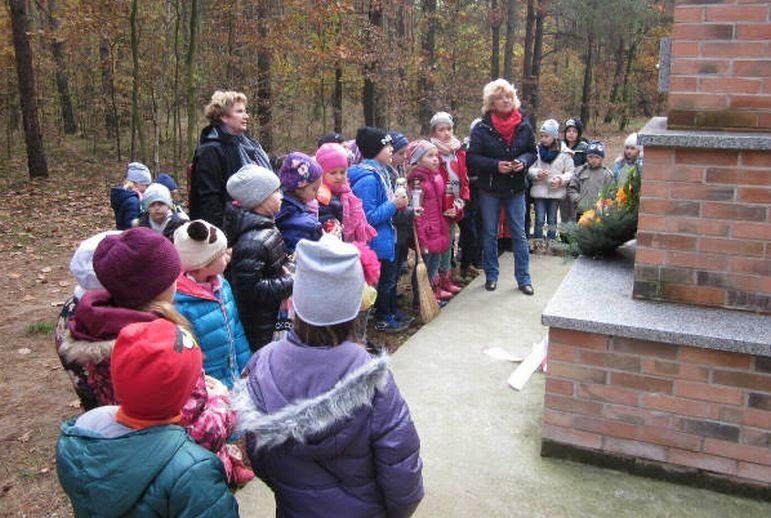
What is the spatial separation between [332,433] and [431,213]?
453 centimetres

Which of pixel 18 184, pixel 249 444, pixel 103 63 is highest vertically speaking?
pixel 103 63

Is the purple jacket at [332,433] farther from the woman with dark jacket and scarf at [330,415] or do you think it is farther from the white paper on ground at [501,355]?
the white paper on ground at [501,355]

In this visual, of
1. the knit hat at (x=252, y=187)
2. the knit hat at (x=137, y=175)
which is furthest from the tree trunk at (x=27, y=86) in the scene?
the knit hat at (x=252, y=187)

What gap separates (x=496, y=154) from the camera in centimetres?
629

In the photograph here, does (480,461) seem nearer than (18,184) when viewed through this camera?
Yes

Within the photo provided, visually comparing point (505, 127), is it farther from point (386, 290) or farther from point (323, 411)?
point (323, 411)

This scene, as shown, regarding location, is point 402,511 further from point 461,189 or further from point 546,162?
Answer: point 546,162

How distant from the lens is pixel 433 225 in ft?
20.9

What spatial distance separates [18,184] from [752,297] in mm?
13312

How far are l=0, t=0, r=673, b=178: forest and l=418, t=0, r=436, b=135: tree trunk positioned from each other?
53 mm

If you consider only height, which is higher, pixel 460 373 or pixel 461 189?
pixel 461 189

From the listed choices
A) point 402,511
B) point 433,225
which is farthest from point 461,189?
point 402,511

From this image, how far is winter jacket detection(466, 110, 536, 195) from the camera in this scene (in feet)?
20.6

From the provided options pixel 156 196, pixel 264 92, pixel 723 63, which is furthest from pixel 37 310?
pixel 264 92
